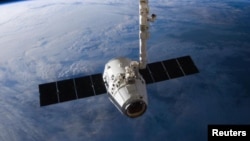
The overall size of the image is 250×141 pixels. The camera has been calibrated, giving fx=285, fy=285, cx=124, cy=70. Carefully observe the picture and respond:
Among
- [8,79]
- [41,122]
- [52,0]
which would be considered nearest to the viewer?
[41,122]

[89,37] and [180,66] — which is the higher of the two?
[180,66]

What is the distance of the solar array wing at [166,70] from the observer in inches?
242

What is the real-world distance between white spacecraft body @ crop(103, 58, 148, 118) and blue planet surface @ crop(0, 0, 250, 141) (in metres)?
2.88

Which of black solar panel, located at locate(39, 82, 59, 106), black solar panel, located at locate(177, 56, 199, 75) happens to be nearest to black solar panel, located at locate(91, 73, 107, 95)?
black solar panel, located at locate(39, 82, 59, 106)

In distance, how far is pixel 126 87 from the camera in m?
3.78

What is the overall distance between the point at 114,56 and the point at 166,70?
3.61 metres

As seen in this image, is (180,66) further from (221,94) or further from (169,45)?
(169,45)

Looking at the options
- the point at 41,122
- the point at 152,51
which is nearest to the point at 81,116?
the point at 41,122

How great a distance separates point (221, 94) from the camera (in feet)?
25.5

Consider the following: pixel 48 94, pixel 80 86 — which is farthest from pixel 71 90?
pixel 48 94

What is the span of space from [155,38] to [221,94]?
12.5ft

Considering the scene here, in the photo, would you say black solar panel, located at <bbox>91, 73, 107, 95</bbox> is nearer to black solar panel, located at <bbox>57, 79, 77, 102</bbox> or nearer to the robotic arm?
black solar panel, located at <bbox>57, 79, 77, 102</bbox>

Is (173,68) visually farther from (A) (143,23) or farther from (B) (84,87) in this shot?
(A) (143,23)

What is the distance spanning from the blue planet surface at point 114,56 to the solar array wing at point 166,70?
1329mm
